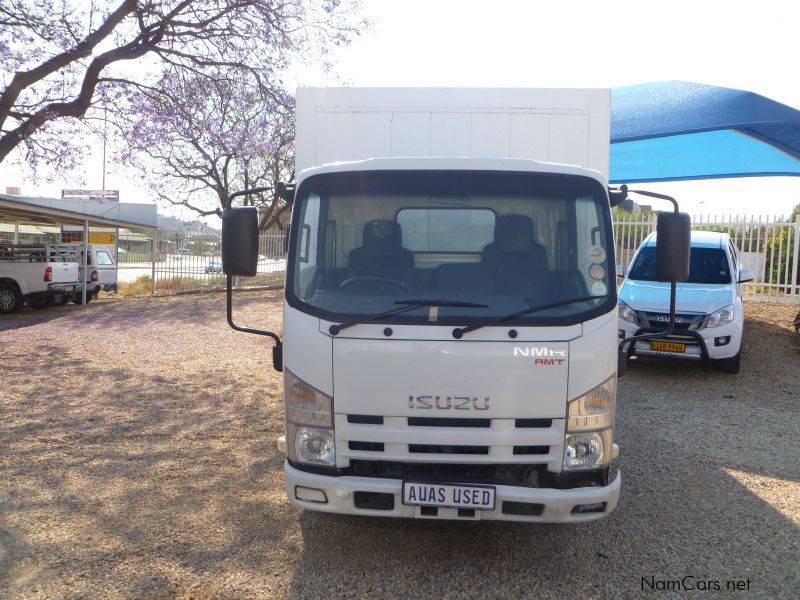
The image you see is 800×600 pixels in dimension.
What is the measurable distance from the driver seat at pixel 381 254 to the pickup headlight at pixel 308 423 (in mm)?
693

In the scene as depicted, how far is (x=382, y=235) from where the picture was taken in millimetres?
3873

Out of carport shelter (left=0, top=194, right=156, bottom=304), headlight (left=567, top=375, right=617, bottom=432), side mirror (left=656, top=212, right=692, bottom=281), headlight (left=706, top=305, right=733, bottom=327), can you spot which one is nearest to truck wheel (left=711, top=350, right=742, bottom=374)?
headlight (left=706, top=305, right=733, bottom=327)

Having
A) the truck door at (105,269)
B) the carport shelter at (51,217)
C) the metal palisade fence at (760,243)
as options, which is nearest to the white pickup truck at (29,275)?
the carport shelter at (51,217)

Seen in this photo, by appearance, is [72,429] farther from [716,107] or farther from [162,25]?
[716,107]

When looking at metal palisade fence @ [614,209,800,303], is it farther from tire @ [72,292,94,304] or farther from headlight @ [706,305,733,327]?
tire @ [72,292,94,304]

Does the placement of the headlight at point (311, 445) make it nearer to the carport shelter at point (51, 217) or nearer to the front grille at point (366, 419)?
the front grille at point (366, 419)

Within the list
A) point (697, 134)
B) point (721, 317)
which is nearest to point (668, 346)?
point (721, 317)

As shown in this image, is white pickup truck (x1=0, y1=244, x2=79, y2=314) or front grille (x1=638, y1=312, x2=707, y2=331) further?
white pickup truck (x1=0, y1=244, x2=79, y2=314)

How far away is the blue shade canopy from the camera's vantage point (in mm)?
10617

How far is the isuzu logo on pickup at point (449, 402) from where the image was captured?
11.5 ft

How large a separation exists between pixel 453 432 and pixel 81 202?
47.4 meters

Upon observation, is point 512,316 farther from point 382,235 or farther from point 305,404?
point 305,404

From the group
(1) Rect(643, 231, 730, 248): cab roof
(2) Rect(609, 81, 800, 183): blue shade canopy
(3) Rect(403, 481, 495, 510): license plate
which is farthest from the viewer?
(2) Rect(609, 81, 800, 183): blue shade canopy

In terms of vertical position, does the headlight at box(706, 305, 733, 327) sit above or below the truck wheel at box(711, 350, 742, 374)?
above
